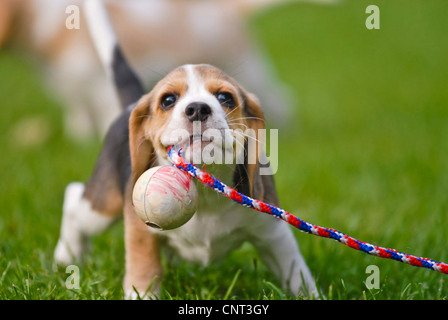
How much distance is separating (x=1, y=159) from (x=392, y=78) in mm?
5051

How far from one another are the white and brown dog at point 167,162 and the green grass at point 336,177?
0.48 feet

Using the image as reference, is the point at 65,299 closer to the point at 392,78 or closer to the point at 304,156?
the point at 304,156

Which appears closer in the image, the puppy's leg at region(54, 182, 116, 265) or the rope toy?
the rope toy

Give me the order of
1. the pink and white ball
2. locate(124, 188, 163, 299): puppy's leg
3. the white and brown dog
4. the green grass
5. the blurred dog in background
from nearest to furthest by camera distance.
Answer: the pink and white ball < the white and brown dog < locate(124, 188, 163, 299): puppy's leg < the green grass < the blurred dog in background

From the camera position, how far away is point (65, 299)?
2227mm

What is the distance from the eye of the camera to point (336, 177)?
12.8 feet

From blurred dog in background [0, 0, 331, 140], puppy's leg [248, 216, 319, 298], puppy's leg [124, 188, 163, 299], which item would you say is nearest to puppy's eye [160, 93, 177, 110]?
puppy's leg [124, 188, 163, 299]

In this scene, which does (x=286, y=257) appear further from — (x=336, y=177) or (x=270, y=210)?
(x=336, y=177)

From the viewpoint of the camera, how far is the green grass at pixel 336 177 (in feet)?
8.01

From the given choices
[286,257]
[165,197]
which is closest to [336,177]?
[286,257]

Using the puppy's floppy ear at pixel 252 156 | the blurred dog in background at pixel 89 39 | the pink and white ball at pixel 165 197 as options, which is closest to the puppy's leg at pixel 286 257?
the puppy's floppy ear at pixel 252 156

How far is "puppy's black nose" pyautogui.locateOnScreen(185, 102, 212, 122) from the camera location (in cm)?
171

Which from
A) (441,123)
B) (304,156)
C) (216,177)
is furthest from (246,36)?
(216,177)

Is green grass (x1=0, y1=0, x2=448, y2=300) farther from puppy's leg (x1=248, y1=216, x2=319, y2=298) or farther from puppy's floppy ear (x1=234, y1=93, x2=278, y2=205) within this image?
puppy's floppy ear (x1=234, y1=93, x2=278, y2=205)
